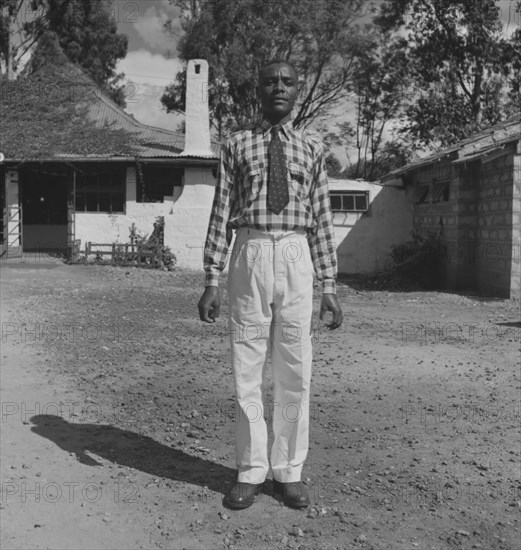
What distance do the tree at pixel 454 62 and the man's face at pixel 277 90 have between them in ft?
78.5

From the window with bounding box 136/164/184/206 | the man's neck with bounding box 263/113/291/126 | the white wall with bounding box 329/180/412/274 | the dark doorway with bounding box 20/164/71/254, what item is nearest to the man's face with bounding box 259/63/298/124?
the man's neck with bounding box 263/113/291/126

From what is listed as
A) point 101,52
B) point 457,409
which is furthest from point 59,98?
point 457,409

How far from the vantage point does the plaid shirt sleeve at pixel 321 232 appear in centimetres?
364

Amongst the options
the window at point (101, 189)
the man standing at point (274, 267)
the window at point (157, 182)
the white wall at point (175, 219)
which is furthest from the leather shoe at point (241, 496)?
the window at point (101, 189)

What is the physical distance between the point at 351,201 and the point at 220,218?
15.3 metres

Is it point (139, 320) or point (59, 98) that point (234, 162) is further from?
point (59, 98)

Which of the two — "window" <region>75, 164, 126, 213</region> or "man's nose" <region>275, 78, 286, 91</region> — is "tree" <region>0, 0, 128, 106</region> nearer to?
"window" <region>75, 164, 126, 213</region>

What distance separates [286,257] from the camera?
3.39 metres

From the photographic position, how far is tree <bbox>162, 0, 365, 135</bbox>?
26422 mm

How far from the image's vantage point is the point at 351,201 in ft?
60.7

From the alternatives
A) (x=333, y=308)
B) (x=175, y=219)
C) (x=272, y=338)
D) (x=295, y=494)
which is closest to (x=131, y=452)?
(x=295, y=494)

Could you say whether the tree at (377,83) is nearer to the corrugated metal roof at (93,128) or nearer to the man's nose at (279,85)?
the corrugated metal roof at (93,128)

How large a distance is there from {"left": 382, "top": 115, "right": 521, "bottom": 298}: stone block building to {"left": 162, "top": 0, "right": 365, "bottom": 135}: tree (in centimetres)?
1222

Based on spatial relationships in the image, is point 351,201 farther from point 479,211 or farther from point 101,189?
point 101,189
